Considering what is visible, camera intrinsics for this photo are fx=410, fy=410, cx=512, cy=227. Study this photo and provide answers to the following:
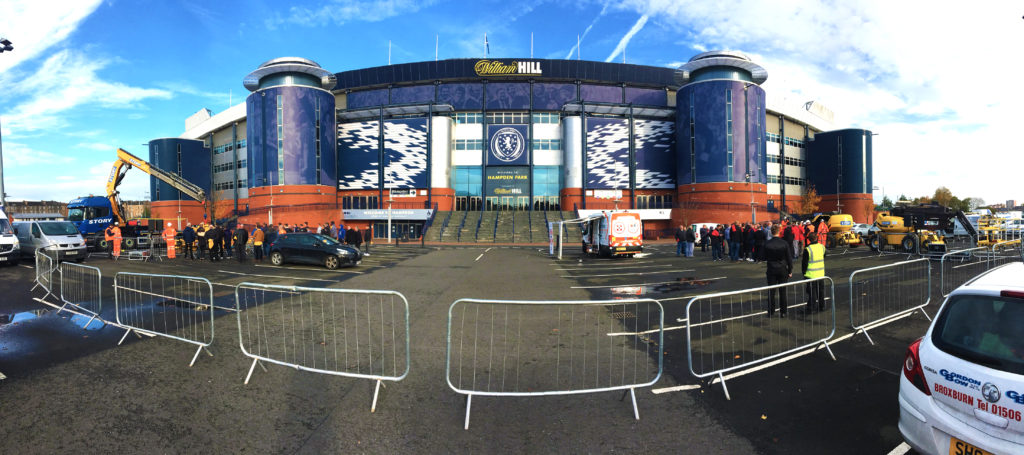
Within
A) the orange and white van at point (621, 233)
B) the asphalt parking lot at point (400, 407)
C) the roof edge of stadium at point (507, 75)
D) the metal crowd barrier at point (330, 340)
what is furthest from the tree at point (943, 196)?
the metal crowd barrier at point (330, 340)

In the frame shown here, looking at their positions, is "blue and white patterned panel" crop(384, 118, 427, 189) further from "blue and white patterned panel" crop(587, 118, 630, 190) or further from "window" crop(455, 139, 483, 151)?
"blue and white patterned panel" crop(587, 118, 630, 190)

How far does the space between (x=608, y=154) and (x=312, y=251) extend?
39.9 m

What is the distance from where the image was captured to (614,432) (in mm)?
3723

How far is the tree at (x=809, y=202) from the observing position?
5555cm

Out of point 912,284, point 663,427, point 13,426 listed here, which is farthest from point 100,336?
point 912,284

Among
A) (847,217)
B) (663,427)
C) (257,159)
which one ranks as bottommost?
(663,427)

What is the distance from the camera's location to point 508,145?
164ft

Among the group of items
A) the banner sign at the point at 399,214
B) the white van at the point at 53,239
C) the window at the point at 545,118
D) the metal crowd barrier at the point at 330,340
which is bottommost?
the metal crowd barrier at the point at 330,340

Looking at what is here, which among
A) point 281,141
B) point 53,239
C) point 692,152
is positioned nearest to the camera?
point 53,239

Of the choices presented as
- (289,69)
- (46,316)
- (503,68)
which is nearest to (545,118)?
(503,68)

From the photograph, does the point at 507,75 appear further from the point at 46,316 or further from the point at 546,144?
the point at 46,316

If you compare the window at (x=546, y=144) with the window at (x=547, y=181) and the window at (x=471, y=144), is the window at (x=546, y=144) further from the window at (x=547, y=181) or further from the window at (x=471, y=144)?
the window at (x=471, y=144)

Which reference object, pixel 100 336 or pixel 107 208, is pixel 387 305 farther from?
pixel 107 208

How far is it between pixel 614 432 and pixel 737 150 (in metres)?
50.0
